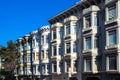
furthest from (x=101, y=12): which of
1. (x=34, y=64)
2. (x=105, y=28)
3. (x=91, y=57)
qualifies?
(x=34, y=64)

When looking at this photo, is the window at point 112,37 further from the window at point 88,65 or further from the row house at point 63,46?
the row house at point 63,46

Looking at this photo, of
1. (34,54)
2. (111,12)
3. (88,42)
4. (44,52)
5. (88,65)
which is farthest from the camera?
(34,54)

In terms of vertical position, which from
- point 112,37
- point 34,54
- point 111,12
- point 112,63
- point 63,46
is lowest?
point 112,63

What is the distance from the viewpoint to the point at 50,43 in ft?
185

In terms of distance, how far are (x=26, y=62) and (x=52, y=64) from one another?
18.3 meters

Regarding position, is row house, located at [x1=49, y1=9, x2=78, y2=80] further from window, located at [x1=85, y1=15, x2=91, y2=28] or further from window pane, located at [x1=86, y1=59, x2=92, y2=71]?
window pane, located at [x1=86, y1=59, x2=92, y2=71]

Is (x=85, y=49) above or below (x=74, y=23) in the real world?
below

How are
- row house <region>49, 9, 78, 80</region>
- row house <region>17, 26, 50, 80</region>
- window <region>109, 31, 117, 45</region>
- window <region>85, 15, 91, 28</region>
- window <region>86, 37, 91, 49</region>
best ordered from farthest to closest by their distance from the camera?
row house <region>17, 26, 50, 80</region> → row house <region>49, 9, 78, 80</region> → window <region>85, 15, 91, 28</region> → window <region>86, 37, 91, 49</region> → window <region>109, 31, 117, 45</region>

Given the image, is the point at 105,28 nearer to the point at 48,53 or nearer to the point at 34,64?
the point at 48,53

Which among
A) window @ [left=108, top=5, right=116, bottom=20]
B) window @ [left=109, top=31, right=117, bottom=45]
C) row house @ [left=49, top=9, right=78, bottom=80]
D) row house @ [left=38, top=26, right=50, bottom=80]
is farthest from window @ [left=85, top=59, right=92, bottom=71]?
row house @ [left=38, top=26, right=50, bottom=80]

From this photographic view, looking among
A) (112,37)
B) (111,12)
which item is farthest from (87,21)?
(112,37)

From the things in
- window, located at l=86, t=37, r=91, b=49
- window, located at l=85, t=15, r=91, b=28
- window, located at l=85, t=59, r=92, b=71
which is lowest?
window, located at l=85, t=59, r=92, b=71

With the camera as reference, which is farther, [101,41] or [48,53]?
[48,53]

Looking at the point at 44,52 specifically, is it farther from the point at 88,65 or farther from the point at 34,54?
the point at 88,65
